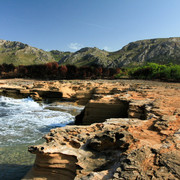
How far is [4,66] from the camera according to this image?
5584 cm

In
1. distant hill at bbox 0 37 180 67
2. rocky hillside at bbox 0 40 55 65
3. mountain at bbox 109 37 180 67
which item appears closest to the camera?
mountain at bbox 109 37 180 67

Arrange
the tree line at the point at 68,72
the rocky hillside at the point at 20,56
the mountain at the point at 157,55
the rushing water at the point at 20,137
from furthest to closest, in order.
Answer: the rocky hillside at the point at 20,56
the mountain at the point at 157,55
the tree line at the point at 68,72
the rushing water at the point at 20,137

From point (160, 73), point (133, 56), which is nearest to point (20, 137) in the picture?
point (160, 73)

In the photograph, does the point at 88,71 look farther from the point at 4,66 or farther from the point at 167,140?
the point at 167,140

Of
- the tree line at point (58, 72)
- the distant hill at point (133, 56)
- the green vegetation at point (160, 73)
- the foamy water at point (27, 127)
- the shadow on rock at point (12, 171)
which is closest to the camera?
the shadow on rock at point (12, 171)

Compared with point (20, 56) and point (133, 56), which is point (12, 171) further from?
point (20, 56)

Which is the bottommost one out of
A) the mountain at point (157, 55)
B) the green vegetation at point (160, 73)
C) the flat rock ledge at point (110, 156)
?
the flat rock ledge at point (110, 156)

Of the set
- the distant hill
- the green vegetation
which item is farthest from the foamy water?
the distant hill

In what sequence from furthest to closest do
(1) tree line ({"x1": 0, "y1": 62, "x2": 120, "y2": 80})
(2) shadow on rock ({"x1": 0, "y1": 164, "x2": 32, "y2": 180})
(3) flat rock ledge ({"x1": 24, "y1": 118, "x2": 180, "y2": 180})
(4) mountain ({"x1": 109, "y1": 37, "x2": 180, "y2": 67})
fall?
(4) mountain ({"x1": 109, "y1": 37, "x2": 180, "y2": 67}) → (1) tree line ({"x1": 0, "y1": 62, "x2": 120, "y2": 80}) → (2) shadow on rock ({"x1": 0, "y1": 164, "x2": 32, "y2": 180}) → (3) flat rock ledge ({"x1": 24, "y1": 118, "x2": 180, "y2": 180})

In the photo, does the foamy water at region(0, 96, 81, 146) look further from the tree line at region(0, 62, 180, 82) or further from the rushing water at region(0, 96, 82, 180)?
the tree line at region(0, 62, 180, 82)

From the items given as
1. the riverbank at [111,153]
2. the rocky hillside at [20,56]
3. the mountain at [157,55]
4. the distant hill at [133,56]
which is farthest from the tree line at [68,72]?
the rocky hillside at [20,56]

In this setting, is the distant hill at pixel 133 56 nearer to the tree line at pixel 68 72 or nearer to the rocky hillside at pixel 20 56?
the rocky hillside at pixel 20 56

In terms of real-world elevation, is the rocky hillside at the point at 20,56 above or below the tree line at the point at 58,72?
A: above

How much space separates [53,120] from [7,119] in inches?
133
